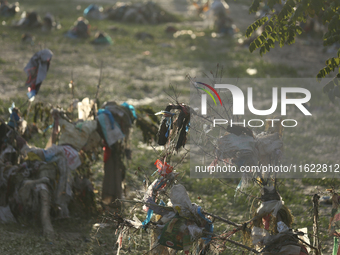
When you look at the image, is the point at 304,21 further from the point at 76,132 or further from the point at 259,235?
the point at 76,132

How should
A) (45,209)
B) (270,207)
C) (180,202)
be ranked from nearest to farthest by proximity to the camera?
(180,202), (270,207), (45,209)

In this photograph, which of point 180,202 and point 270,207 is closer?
point 180,202

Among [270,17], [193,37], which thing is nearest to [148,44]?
[193,37]

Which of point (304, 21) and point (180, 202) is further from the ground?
point (304, 21)

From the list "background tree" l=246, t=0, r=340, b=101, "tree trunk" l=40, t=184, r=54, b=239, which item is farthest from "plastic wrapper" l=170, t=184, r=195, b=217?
"tree trunk" l=40, t=184, r=54, b=239

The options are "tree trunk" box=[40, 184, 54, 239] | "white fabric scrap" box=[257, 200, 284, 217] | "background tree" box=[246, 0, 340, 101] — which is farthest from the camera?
"tree trunk" box=[40, 184, 54, 239]

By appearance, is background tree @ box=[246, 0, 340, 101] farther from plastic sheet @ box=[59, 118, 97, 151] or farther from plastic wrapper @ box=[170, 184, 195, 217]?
plastic sheet @ box=[59, 118, 97, 151]

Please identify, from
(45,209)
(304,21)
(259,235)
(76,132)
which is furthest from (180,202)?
(76,132)

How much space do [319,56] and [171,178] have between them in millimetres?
16842

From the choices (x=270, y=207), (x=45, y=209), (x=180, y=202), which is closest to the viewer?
(x=180, y=202)

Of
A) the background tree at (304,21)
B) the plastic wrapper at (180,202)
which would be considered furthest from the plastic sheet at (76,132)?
the background tree at (304,21)

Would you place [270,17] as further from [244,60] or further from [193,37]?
[193,37]

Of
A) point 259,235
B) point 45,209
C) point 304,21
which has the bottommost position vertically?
point 259,235

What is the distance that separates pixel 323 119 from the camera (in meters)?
11.5
